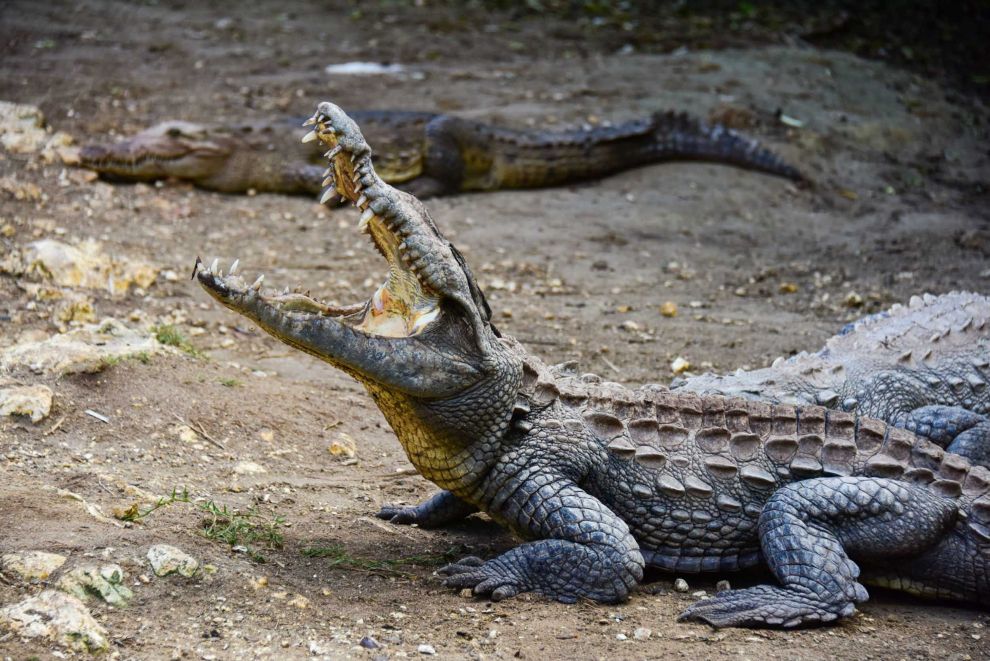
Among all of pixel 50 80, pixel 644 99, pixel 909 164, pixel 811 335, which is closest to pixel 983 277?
pixel 811 335

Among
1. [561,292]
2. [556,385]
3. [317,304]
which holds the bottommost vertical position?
[561,292]

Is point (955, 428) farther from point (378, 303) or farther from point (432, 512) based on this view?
point (378, 303)

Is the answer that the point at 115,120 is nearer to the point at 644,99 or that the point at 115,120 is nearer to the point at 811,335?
the point at 644,99

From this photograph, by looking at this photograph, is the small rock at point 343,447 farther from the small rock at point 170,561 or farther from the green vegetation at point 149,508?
the small rock at point 170,561

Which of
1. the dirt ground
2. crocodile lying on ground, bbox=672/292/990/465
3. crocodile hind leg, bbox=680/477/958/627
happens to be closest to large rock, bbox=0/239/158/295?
the dirt ground

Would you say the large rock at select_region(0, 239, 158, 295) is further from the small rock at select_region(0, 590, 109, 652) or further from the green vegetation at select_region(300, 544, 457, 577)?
the small rock at select_region(0, 590, 109, 652)

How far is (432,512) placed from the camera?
185 inches

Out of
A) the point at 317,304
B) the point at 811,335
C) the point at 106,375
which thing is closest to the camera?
the point at 317,304

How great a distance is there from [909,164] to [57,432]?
9.17 metres

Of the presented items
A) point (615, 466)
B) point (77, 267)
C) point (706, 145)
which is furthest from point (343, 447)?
point (706, 145)

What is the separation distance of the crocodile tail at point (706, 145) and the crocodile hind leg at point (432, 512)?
718 cm

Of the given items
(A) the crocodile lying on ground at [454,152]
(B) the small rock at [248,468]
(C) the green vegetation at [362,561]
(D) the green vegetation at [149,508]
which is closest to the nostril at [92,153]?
(A) the crocodile lying on ground at [454,152]

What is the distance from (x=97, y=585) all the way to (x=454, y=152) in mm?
7841

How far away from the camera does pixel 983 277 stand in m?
8.34
